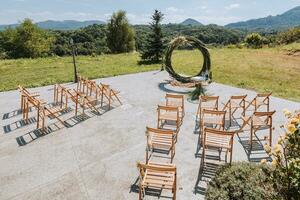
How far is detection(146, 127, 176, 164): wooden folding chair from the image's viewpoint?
261 inches

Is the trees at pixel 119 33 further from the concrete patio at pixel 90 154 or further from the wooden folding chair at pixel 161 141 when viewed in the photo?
the wooden folding chair at pixel 161 141

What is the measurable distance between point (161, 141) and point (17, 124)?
5704mm

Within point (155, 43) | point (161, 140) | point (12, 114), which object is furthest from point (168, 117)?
point (155, 43)

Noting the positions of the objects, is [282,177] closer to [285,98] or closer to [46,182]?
[46,182]

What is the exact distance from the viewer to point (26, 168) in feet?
21.8

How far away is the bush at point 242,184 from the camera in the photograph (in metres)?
4.40

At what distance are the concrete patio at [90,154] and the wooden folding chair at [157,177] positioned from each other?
45cm

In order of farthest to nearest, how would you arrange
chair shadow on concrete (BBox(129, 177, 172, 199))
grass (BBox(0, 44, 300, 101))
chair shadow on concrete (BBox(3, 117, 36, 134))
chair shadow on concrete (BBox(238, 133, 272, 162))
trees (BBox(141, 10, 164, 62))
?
trees (BBox(141, 10, 164, 62)) → grass (BBox(0, 44, 300, 101)) → chair shadow on concrete (BBox(3, 117, 36, 134)) → chair shadow on concrete (BBox(238, 133, 272, 162)) → chair shadow on concrete (BBox(129, 177, 172, 199))

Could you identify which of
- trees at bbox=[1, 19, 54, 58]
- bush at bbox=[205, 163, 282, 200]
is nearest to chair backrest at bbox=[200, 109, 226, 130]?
bush at bbox=[205, 163, 282, 200]

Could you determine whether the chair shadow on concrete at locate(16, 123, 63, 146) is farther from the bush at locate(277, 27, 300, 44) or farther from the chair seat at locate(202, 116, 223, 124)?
the bush at locate(277, 27, 300, 44)

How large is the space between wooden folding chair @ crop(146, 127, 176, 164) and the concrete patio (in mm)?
291

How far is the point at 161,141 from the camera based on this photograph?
7.00 m

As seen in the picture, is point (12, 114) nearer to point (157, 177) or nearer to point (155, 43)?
point (157, 177)

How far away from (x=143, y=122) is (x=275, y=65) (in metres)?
16.8
